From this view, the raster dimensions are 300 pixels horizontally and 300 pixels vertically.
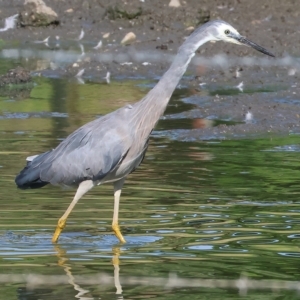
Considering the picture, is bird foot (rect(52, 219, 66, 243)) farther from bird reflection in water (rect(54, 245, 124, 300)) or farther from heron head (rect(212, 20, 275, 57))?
heron head (rect(212, 20, 275, 57))

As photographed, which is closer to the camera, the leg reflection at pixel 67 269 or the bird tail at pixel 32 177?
the leg reflection at pixel 67 269

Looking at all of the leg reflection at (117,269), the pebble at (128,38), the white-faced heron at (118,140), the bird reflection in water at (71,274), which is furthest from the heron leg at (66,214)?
the pebble at (128,38)

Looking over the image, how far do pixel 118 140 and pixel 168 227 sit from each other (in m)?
0.77

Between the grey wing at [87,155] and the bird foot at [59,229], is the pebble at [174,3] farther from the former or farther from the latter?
the bird foot at [59,229]

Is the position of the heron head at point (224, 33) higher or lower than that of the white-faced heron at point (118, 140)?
higher

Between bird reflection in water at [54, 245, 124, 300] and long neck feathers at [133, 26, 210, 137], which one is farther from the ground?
long neck feathers at [133, 26, 210, 137]

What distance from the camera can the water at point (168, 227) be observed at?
6.56m

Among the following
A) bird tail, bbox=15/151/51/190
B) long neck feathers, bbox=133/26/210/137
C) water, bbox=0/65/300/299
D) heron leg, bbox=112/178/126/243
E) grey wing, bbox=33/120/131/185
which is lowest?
water, bbox=0/65/300/299

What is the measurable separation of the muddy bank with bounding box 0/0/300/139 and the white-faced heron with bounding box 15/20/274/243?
464cm

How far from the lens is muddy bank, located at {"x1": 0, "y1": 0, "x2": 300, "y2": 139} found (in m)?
13.7

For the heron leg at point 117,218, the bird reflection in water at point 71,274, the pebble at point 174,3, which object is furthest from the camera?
the pebble at point 174,3

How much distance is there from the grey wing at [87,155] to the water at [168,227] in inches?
16.4

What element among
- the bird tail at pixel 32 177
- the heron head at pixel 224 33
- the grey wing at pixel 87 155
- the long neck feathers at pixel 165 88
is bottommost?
the bird tail at pixel 32 177

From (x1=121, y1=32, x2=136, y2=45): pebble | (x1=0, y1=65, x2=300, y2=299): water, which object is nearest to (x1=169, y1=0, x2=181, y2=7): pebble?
(x1=121, y1=32, x2=136, y2=45): pebble
